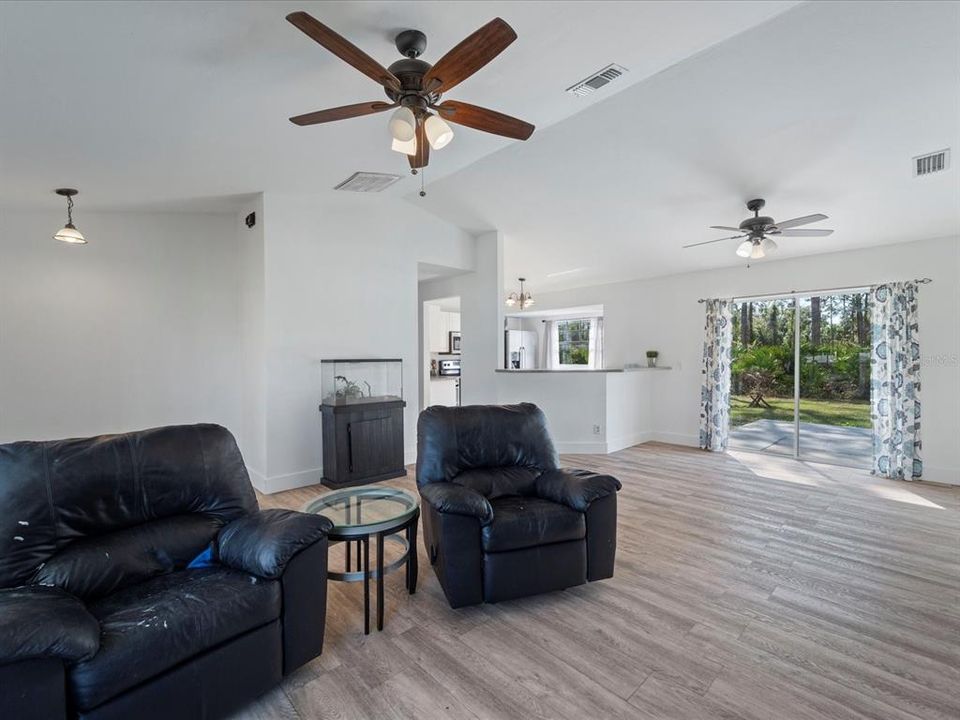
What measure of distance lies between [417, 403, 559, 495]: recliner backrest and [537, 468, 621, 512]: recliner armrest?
17 centimetres

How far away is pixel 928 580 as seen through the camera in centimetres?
270

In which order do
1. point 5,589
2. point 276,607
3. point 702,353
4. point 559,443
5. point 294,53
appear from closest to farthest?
1. point 5,589
2. point 276,607
3. point 294,53
4. point 559,443
5. point 702,353

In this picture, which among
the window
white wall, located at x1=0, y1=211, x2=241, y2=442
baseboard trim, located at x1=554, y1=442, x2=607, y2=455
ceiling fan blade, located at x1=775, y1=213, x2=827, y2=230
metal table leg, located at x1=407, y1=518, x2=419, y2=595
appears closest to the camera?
metal table leg, located at x1=407, y1=518, x2=419, y2=595

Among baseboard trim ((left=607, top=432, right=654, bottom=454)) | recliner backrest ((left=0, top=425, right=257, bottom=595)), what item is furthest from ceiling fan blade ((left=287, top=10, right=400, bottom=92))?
baseboard trim ((left=607, top=432, right=654, bottom=454))

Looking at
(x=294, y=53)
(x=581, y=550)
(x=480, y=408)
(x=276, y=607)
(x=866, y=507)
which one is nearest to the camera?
(x=276, y=607)

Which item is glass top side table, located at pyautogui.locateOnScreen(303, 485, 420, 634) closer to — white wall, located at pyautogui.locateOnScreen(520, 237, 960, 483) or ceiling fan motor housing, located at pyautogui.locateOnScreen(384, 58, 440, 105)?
ceiling fan motor housing, located at pyautogui.locateOnScreen(384, 58, 440, 105)

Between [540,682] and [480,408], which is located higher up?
[480,408]

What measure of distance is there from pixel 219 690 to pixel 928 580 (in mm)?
3775

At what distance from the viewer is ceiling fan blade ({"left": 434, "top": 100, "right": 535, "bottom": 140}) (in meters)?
2.22

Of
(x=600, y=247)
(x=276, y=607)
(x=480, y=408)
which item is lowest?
(x=276, y=607)

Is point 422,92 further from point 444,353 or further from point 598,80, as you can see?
point 444,353

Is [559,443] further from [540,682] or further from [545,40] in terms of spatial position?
[545,40]

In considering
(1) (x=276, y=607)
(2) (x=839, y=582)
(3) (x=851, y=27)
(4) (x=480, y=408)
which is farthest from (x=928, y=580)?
(1) (x=276, y=607)

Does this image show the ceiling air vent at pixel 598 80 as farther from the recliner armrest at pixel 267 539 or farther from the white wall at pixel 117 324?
the white wall at pixel 117 324
